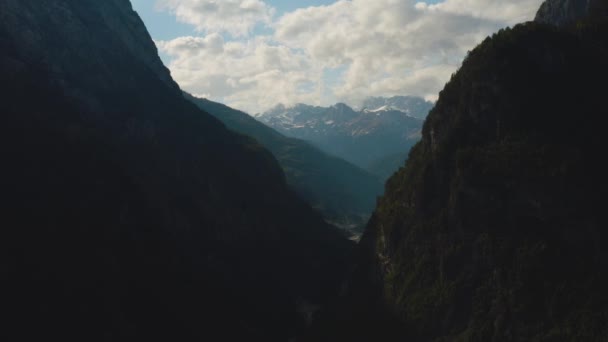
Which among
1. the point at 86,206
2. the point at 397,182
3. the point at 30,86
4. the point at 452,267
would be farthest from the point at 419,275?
the point at 30,86

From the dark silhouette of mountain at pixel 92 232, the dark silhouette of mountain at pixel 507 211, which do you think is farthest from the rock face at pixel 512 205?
the dark silhouette of mountain at pixel 92 232

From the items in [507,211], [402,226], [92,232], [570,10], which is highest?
[570,10]

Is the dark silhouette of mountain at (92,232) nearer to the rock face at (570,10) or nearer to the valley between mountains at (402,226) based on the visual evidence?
the valley between mountains at (402,226)

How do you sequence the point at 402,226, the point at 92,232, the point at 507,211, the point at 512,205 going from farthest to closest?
the point at 402,226 → the point at 92,232 → the point at 507,211 → the point at 512,205

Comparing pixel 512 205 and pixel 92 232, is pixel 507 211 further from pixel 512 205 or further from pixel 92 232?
pixel 92 232

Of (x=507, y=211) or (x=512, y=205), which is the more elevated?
(x=512, y=205)

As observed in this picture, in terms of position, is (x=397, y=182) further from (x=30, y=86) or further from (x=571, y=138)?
(x=30, y=86)

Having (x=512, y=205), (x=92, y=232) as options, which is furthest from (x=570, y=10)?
(x=92, y=232)
